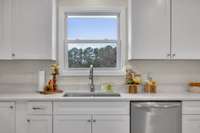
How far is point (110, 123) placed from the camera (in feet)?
8.18

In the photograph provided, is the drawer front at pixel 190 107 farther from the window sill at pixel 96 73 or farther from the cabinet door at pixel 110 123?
the window sill at pixel 96 73

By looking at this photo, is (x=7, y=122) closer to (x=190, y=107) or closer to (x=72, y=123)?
(x=72, y=123)

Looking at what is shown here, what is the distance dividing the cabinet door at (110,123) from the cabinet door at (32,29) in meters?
1.05

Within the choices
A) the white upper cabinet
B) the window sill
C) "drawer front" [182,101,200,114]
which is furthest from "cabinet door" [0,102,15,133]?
"drawer front" [182,101,200,114]

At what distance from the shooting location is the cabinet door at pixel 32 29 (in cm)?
274

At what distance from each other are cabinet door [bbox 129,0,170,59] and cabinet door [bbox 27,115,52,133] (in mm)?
1481

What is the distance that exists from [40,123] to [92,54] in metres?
1.26

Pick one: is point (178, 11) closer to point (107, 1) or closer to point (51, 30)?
point (107, 1)

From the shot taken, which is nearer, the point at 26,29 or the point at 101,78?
the point at 26,29

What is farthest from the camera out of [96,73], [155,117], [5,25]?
[96,73]

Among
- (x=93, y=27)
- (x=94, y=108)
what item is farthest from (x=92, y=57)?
(x=94, y=108)

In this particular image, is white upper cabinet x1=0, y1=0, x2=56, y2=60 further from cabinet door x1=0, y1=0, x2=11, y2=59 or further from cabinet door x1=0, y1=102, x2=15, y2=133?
cabinet door x1=0, y1=102, x2=15, y2=133

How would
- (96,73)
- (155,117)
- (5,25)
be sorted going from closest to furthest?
(155,117)
(5,25)
(96,73)

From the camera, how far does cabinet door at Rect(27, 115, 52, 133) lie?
2.48 m
